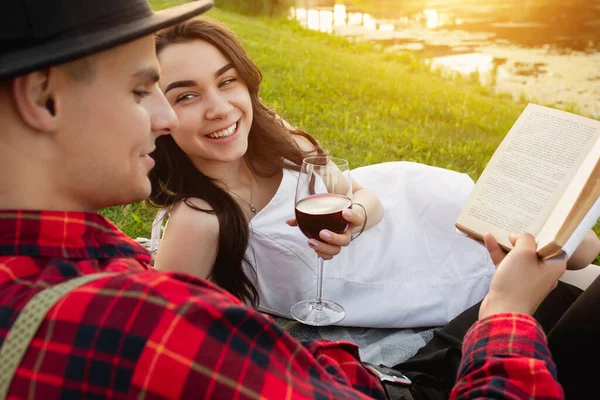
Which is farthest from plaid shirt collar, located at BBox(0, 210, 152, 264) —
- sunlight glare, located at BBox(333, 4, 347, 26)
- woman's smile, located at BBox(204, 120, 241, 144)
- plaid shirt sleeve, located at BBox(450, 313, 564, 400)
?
sunlight glare, located at BBox(333, 4, 347, 26)

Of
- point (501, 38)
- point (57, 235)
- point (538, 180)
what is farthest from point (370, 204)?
point (501, 38)

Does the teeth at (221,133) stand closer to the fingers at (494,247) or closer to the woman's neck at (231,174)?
the woman's neck at (231,174)

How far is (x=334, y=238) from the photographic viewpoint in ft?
8.14

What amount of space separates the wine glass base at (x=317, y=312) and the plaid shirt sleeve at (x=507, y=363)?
1.29 metres

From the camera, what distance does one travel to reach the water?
11.3 meters

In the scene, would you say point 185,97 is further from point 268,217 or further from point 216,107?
point 268,217

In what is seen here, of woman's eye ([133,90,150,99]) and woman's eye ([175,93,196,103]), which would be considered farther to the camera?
woman's eye ([175,93,196,103])

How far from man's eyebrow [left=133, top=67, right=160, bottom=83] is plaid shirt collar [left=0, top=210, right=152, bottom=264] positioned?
32 centimetres

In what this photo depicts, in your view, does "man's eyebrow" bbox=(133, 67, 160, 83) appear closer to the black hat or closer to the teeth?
the black hat

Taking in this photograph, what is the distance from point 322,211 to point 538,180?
78 centimetres

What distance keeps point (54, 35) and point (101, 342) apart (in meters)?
0.60

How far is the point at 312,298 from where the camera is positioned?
3.09 m

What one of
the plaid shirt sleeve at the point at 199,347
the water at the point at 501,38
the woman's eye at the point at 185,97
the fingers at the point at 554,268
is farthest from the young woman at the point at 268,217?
the water at the point at 501,38

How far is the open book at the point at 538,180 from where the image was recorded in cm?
184
